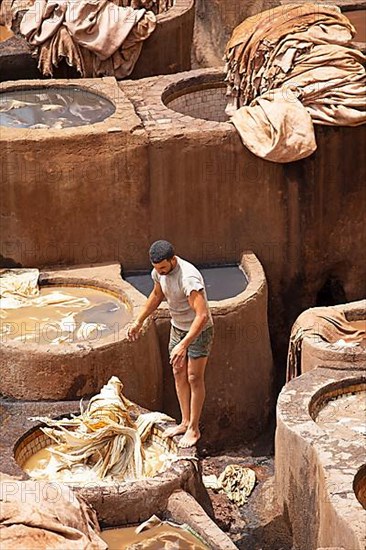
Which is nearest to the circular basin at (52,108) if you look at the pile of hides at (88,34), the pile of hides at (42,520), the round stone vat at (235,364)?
the pile of hides at (88,34)

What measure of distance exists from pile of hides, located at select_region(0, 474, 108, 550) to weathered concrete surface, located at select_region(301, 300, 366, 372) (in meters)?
4.69

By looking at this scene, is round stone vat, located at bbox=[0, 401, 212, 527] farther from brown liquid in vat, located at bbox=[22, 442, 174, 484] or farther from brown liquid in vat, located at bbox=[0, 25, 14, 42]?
brown liquid in vat, located at bbox=[0, 25, 14, 42]

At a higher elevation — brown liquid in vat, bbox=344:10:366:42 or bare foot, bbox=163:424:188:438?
brown liquid in vat, bbox=344:10:366:42

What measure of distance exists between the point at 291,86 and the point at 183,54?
10.5 feet

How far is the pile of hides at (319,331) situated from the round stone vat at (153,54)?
186 inches

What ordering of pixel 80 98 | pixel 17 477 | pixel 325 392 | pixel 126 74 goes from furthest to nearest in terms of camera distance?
pixel 126 74
pixel 80 98
pixel 325 392
pixel 17 477

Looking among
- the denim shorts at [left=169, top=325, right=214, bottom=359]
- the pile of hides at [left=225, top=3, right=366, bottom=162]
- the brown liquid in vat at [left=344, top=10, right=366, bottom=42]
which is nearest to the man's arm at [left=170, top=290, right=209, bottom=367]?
the denim shorts at [left=169, top=325, right=214, bottom=359]

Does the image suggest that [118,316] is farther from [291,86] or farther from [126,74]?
[126,74]

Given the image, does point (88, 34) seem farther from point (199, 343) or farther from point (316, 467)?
point (316, 467)

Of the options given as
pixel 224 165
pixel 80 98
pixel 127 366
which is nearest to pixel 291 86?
pixel 224 165

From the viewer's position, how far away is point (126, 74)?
1931 centimetres

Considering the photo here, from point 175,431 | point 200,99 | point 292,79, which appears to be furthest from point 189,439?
point 200,99

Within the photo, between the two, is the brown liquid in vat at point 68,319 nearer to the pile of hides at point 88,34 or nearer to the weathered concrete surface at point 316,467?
the weathered concrete surface at point 316,467

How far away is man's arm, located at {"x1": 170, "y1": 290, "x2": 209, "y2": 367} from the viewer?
1335 cm
